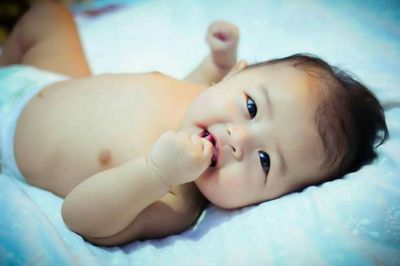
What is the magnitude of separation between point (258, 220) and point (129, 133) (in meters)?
0.36

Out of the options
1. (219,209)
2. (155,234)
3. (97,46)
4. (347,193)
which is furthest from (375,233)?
(97,46)

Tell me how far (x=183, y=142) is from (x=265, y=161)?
0.18 m

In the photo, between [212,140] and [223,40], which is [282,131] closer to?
[212,140]

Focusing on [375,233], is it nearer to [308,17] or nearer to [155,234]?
[155,234]

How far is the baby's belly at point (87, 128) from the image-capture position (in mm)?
985

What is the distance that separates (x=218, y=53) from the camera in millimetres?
1249

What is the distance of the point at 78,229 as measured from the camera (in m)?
0.85

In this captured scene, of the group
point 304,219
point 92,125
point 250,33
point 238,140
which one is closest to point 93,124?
point 92,125

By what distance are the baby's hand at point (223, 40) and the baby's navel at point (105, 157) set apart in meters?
0.46

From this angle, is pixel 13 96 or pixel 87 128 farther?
pixel 13 96

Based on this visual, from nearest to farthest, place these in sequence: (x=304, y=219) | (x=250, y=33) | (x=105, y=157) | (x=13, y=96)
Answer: (x=304, y=219) < (x=105, y=157) < (x=13, y=96) < (x=250, y=33)

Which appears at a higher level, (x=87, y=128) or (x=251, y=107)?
(x=251, y=107)

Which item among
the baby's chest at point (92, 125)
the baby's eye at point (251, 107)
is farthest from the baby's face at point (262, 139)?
the baby's chest at point (92, 125)

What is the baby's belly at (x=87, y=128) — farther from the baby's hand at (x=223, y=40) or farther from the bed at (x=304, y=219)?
the baby's hand at (x=223, y=40)
